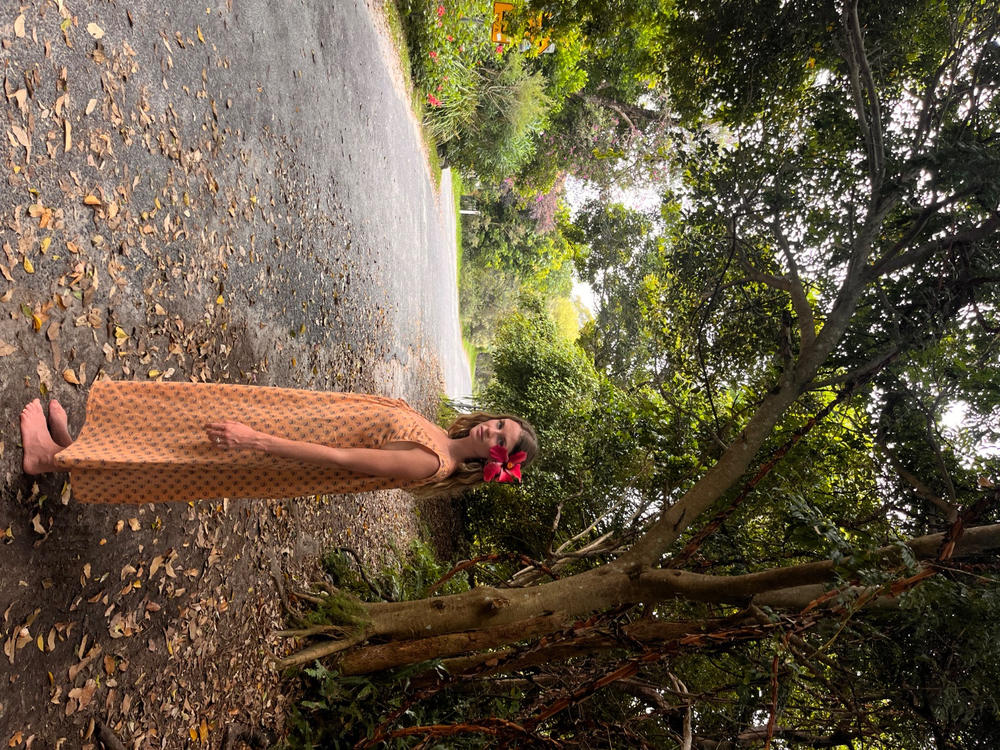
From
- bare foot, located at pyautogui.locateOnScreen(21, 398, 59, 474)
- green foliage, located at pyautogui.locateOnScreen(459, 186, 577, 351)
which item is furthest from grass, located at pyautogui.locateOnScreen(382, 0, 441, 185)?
bare foot, located at pyautogui.locateOnScreen(21, 398, 59, 474)

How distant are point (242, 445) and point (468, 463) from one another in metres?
1.06

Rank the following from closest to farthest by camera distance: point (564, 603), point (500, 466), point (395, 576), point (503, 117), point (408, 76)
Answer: point (500, 466)
point (564, 603)
point (395, 576)
point (408, 76)
point (503, 117)

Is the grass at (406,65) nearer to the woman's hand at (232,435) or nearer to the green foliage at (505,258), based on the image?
the green foliage at (505,258)

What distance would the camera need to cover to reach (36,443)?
231cm

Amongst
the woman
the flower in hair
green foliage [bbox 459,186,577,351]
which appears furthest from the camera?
green foliage [bbox 459,186,577,351]

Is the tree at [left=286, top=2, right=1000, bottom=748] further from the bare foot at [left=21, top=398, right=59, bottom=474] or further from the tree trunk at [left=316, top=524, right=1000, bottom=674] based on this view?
the bare foot at [left=21, top=398, right=59, bottom=474]

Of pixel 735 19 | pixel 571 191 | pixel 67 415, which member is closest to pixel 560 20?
pixel 735 19

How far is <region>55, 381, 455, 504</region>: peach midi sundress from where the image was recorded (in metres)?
2.44

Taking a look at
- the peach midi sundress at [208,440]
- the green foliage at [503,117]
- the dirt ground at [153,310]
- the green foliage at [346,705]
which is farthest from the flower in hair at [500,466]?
the green foliage at [503,117]

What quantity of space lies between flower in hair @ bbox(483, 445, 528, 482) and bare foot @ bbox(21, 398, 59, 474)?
177cm

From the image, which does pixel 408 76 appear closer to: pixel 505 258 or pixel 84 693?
pixel 84 693

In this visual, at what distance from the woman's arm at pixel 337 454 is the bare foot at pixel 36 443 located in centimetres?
55

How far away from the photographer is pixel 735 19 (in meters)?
4.41

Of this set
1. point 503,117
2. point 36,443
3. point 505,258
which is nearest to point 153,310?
point 36,443
